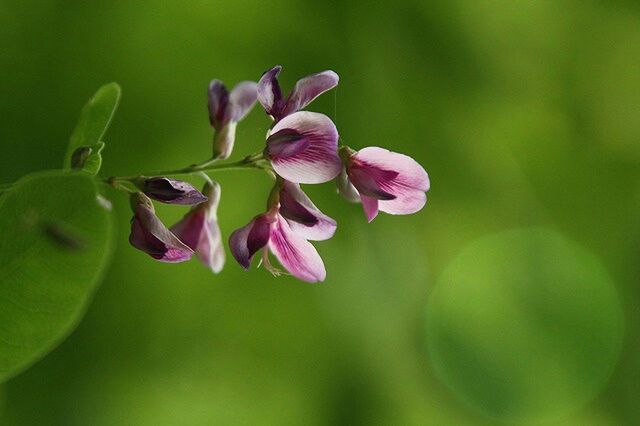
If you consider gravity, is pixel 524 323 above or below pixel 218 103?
below

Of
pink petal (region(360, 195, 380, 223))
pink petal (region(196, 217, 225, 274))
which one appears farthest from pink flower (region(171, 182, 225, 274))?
pink petal (region(360, 195, 380, 223))

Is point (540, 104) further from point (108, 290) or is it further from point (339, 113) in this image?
point (108, 290)

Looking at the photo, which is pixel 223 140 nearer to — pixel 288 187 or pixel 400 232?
pixel 288 187

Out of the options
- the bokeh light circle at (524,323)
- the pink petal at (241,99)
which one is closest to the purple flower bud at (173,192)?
the pink petal at (241,99)

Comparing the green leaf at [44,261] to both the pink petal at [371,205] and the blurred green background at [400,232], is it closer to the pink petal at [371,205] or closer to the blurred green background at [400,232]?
the pink petal at [371,205]

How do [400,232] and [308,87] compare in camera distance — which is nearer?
[308,87]

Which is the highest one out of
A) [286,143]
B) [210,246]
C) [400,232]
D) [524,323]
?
[286,143]

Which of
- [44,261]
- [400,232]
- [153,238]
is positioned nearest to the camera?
[44,261]

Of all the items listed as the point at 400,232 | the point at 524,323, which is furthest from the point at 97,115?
the point at 524,323
